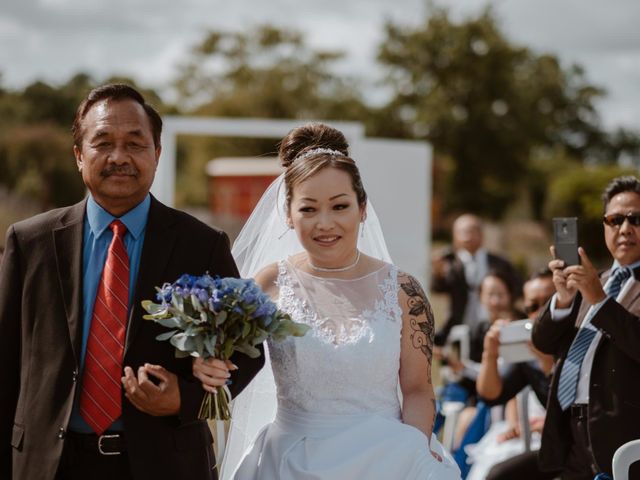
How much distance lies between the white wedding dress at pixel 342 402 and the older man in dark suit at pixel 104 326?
0.41 metres

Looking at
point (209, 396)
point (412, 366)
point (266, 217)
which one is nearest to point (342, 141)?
point (266, 217)

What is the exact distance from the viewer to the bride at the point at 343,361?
3586 mm

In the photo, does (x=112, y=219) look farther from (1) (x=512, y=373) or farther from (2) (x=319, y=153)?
(1) (x=512, y=373)

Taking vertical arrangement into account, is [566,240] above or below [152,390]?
above

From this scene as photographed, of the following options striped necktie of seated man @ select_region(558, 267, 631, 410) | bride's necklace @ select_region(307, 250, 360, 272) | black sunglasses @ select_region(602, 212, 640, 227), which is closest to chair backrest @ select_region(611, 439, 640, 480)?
striped necktie of seated man @ select_region(558, 267, 631, 410)

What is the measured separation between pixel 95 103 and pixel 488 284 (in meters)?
4.82

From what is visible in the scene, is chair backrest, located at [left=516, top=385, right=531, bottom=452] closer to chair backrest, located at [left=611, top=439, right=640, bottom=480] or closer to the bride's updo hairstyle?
chair backrest, located at [left=611, top=439, right=640, bottom=480]

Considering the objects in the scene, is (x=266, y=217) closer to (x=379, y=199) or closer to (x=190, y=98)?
(x=379, y=199)

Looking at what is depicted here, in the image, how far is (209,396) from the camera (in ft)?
10.3

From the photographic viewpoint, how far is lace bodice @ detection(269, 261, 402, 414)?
3.68 m

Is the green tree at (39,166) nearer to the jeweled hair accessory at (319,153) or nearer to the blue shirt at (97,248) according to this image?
the jeweled hair accessory at (319,153)

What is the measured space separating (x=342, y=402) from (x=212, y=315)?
3.02 ft

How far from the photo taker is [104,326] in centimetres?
313

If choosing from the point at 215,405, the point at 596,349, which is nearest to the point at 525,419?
the point at 596,349
